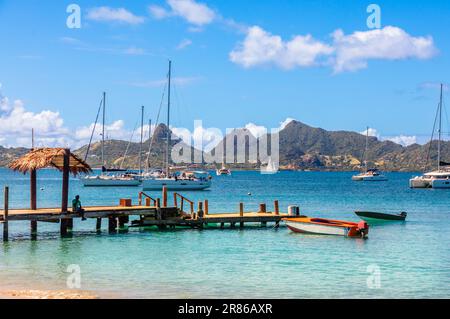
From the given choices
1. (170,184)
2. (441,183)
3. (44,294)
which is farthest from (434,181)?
(44,294)

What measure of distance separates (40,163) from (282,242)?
14325 millimetres

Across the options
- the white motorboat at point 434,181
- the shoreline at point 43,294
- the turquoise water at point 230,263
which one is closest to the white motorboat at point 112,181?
the white motorboat at point 434,181

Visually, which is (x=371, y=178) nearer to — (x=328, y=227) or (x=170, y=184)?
(x=170, y=184)

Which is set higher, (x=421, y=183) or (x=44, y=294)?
(x=421, y=183)

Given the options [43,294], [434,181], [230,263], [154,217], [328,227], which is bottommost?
[230,263]

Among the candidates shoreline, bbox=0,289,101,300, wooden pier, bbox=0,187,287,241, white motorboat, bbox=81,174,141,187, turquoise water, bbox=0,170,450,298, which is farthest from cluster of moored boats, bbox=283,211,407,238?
white motorboat, bbox=81,174,141,187

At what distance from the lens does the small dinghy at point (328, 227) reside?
129 feet

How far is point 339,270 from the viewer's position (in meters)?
28.3

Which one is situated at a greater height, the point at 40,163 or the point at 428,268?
the point at 40,163

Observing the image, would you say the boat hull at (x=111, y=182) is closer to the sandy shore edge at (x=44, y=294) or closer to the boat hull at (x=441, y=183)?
the boat hull at (x=441, y=183)

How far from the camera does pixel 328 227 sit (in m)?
39.7

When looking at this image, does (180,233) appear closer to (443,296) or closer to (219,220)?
(219,220)

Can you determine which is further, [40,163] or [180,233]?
[180,233]
